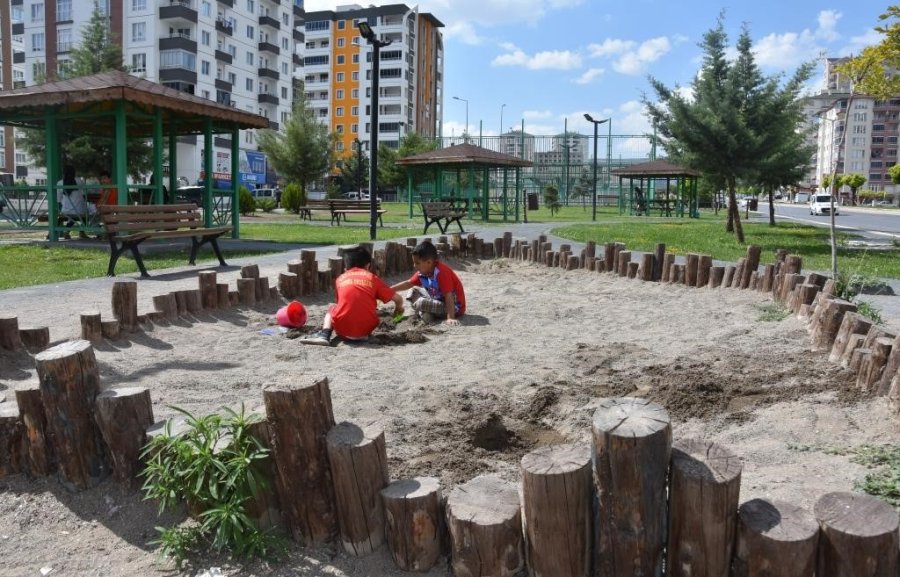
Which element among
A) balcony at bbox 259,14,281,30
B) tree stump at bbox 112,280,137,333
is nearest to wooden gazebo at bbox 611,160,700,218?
tree stump at bbox 112,280,137,333

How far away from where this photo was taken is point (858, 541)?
221 cm

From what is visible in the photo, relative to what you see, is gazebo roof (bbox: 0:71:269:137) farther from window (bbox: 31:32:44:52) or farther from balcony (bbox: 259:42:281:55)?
balcony (bbox: 259:42:281:55)

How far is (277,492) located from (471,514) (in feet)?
2.67

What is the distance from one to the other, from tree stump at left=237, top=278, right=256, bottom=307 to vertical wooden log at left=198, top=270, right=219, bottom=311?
0.42m

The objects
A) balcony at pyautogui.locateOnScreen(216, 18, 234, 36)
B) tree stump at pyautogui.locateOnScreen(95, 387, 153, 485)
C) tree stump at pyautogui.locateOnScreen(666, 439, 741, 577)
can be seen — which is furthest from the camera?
balcony at pyautogui.locateOnScreen(216, 18, 234, 36)

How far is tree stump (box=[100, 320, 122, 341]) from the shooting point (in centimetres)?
570

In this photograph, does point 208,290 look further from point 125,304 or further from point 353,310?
point 353,310

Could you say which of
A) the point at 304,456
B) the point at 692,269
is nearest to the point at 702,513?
the point at 304,456

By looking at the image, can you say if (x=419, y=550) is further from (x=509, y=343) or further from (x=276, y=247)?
(x=276, y=247)

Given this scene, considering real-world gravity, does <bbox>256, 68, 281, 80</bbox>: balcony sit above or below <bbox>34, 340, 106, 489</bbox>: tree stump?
above

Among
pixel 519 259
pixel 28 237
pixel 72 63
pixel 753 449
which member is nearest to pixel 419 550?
pixel 753 449

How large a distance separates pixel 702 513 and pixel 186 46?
62.0m

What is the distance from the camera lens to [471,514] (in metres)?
2.53

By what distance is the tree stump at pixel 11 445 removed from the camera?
11.0 feet
